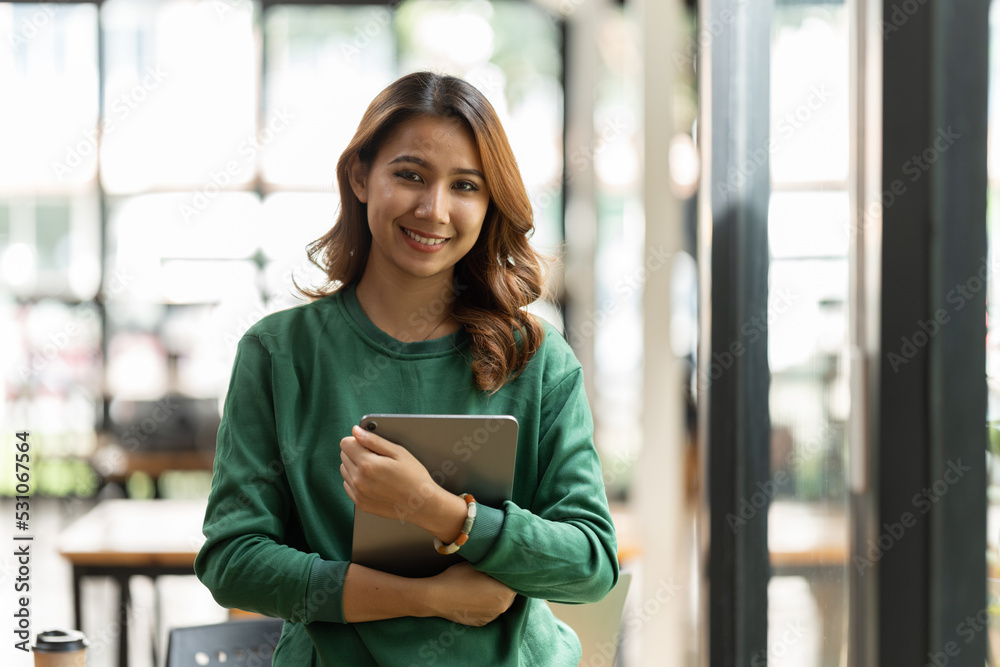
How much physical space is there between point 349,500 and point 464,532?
0.20 m

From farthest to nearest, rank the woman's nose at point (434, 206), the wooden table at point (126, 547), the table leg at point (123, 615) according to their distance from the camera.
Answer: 1. the table leg at point (123, 615)
2. the wooden table at point (126, 547)
3. the woman's nose at point (434, 206)

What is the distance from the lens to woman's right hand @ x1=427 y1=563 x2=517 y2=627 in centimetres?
121

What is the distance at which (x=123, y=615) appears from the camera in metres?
3.25

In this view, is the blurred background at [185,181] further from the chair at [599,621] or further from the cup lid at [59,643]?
the cup lid at [59,643]

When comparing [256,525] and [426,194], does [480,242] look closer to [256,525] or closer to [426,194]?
[426,194]

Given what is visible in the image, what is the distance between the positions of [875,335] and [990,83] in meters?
0.37

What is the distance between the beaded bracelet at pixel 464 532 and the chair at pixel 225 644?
0.76 metres

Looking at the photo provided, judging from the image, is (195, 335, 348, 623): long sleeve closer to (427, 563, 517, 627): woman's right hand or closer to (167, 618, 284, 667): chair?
(427, 563, 517, 627): woman's right hand

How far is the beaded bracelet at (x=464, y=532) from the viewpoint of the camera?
3.84 feet

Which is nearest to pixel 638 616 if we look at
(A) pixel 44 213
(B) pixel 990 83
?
(B) pixel 990 83

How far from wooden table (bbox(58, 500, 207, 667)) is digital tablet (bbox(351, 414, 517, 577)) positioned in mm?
2043

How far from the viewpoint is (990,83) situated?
1.13 m

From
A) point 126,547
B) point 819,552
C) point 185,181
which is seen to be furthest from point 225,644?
point 185,181

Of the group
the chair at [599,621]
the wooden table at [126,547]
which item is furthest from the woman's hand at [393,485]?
the wooden table at [126,547]
